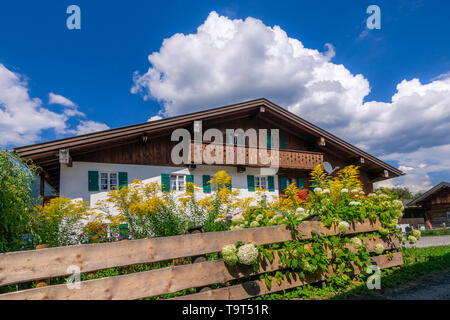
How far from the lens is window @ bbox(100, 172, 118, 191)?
40.1 feet

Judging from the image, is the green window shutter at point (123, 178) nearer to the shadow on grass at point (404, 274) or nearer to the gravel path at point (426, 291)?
the shadow on grass at point (404, 274)

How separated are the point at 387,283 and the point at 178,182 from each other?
401 inches

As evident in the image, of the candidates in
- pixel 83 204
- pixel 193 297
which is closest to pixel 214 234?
pixel 193 297

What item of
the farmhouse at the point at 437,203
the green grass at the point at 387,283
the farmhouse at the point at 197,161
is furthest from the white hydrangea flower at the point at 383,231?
the farmhouse at the point at 437,203

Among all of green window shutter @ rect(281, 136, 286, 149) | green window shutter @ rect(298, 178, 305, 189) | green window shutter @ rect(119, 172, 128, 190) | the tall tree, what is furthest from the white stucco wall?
the tall tree

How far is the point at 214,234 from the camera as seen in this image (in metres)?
3.92

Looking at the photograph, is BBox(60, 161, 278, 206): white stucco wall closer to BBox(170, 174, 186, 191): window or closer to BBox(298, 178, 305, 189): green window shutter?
BBox(170, 174, 186, 191): window

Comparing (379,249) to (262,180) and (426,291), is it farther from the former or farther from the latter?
(262,180)

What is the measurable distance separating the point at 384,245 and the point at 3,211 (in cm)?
621

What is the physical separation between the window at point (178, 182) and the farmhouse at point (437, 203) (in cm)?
2105

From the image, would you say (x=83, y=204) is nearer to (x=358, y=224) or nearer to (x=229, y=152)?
(x=358, y=224)

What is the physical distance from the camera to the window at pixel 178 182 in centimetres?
1361

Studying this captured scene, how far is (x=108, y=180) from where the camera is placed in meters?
12.3

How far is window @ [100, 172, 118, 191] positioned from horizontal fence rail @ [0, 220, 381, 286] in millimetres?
9531
